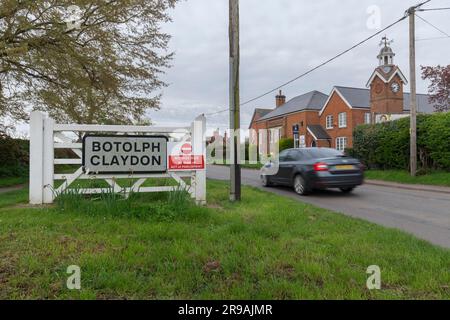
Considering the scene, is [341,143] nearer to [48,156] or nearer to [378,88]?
[378,88]

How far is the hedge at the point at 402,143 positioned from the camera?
1470 cm

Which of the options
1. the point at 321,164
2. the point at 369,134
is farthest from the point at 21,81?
the point at 369,134

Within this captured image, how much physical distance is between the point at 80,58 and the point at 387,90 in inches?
1310

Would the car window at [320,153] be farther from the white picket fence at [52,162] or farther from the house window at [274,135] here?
the house window at [274,135]

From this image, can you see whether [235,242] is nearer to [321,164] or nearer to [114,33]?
[321,164]

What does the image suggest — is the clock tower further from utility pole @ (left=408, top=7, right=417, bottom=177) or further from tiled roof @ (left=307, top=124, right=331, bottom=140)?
utility pole @ (left=408, top=7, right=417, bottom=177)

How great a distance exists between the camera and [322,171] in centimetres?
956

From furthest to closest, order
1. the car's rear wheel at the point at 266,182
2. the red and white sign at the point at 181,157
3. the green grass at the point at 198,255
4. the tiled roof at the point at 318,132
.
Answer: the tiled roof at the point at 318,132 < the car's rear wheel at the point at 266,182 < the red and white sign at the point at 181,157 < the green grass at the point at 198,255

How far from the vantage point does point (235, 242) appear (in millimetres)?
4141

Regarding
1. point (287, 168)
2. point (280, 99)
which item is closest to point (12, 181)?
point (287, 168)

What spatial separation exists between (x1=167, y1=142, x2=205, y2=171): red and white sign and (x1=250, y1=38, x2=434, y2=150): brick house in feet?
84.3

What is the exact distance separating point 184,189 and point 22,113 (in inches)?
435

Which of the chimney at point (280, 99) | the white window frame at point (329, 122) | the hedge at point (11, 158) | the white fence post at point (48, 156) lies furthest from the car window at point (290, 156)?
the chimney at point (280, 99)

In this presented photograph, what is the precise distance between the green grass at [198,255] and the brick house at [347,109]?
2728 centimetres
